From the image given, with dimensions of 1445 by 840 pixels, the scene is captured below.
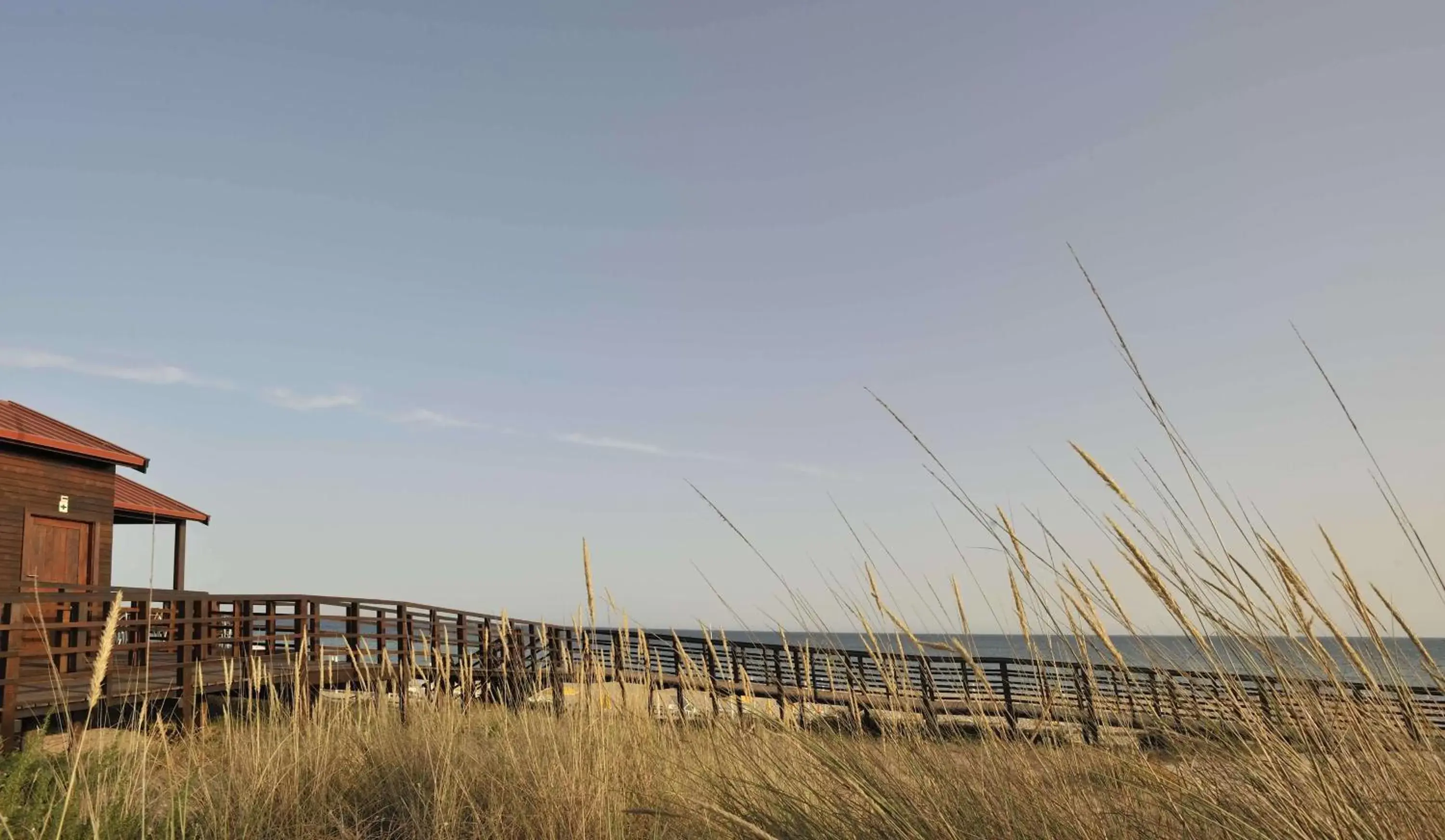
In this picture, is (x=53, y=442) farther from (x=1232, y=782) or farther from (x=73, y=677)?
(x=1232, y=782)

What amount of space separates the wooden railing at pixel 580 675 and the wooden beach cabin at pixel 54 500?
44.1 inches

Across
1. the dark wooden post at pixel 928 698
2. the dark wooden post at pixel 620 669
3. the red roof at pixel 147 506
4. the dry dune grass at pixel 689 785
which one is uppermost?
the red roof at pixel 147 506

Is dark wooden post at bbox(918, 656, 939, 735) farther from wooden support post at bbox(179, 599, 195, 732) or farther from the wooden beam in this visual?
the wooden beam

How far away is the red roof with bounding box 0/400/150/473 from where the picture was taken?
1304cm

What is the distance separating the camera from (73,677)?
1034cm

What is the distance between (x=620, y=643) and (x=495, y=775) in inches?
35.1

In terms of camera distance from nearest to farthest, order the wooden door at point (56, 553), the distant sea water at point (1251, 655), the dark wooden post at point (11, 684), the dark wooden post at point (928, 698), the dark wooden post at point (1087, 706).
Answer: the distant sea water at point (1251, 655), the dark wooden post at point (1087, 706), the dark wooden post at point (928, 698), the dark wooden post at point (11, 684), the wooden door at point (56, 553)

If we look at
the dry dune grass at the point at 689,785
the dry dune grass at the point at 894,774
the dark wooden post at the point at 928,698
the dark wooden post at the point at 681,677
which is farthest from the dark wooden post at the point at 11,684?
the dark wooden post at the point at 928,698

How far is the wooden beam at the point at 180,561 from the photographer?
1634cm

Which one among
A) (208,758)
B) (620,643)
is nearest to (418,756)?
(620,643)

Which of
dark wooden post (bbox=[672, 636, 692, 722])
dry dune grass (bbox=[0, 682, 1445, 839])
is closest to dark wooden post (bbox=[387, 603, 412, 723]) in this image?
dry dune grass (bbox=[0, 682, 1445, 839])

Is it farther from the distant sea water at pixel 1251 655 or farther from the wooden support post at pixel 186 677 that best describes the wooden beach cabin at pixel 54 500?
the distant sea water at pixel 1251 655

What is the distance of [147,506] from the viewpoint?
16.5 m

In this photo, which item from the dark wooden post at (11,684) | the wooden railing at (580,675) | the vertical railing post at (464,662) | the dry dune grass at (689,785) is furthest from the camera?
the dark wooden post at (11,684)
